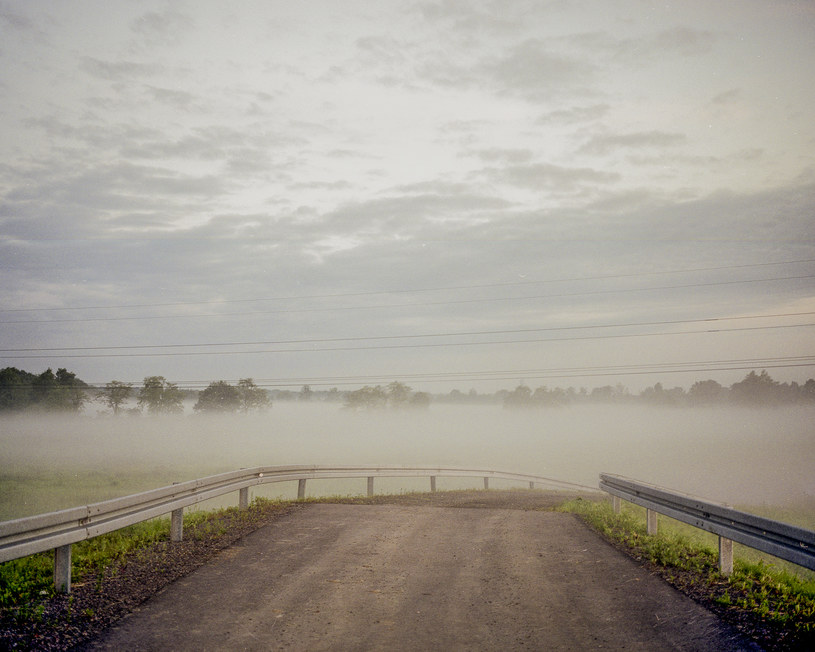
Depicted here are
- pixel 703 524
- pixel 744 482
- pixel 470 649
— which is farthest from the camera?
pixel 744 482

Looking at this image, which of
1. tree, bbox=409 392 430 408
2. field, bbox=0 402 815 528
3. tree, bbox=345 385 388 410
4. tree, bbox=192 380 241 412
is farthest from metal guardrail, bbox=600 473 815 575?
tree, bbox=409 392 430 408

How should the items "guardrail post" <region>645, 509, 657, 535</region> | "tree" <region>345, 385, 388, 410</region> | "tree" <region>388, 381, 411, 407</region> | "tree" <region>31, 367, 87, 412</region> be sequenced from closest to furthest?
"guardrail post" <region>645, 509, 657, 535</region>
"tree" <region>31, 367, 87, 412</region>
"tree" <region>345, 385, 388, 410</region>
"tree" <region>388, 381, 411, 407</region>

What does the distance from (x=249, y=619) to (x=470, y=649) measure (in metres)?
2.56

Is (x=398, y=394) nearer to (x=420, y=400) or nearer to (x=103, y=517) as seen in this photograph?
(x=420, y=400)

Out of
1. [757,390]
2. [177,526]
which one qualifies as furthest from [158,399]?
[757,390]

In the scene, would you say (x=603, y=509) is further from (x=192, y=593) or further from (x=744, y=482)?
(x=744, y=482)

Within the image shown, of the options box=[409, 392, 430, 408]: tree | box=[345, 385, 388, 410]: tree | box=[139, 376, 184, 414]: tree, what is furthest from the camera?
box=[409, 392, 430, 408]: tree

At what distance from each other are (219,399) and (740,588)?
364ft

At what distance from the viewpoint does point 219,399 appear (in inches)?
4358

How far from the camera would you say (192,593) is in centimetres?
761

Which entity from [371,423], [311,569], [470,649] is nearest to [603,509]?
[311,569]

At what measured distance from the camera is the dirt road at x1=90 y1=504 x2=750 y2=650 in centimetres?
613

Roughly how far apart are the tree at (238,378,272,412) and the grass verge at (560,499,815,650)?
10704 cm

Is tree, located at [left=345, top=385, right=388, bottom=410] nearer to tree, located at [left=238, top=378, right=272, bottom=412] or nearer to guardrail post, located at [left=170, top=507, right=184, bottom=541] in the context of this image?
tree, located at [left=238, top=378, right=272, bottom=412]
